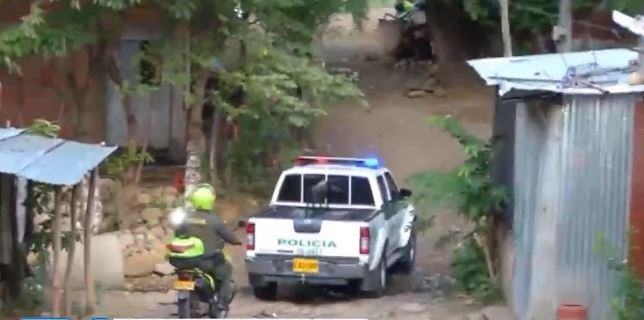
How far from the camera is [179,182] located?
21.5m

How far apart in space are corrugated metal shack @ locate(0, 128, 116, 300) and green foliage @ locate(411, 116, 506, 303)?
145 inches

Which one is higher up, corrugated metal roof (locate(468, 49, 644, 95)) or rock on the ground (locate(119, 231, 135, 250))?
corrugated metal roof (locate(468, 49, 644, 95))

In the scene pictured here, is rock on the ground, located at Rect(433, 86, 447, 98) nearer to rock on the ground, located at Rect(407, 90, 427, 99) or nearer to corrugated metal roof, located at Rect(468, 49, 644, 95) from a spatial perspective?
rock on the ground, located at Rect(407, 90, 427, 99)

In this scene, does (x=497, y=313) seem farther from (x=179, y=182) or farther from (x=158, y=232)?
(x=179, y=182)

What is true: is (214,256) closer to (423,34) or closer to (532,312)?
(532,312)

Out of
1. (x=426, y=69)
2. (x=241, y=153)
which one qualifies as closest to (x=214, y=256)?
(x=241, y=153)

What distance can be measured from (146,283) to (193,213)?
478 cm

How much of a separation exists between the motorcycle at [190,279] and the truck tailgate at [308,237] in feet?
9.01

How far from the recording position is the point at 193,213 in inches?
498

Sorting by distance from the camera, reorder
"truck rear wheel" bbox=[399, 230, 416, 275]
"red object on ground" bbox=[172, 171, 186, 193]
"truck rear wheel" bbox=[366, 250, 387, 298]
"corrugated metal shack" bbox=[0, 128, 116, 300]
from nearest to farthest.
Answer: "corrugated metal shack" bbox=[0, 128, 116, 300], "truck rear wheel" bbox=[366, 250, 387, 298], "truck rear wheel" bbox=[399, 230, 416, 275], "red object on ground" bbox=[172, 171, 186, 193]

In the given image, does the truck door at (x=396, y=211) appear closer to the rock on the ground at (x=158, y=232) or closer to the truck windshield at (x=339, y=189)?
the truck windshield at (x=339, y=189)

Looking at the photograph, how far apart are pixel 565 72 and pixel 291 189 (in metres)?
4.95

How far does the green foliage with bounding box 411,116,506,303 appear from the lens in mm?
14273

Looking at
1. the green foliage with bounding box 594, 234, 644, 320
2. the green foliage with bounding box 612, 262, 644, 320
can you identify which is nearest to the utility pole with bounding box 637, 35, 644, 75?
the green foliage with bounding box 594, 234, 644, 320
